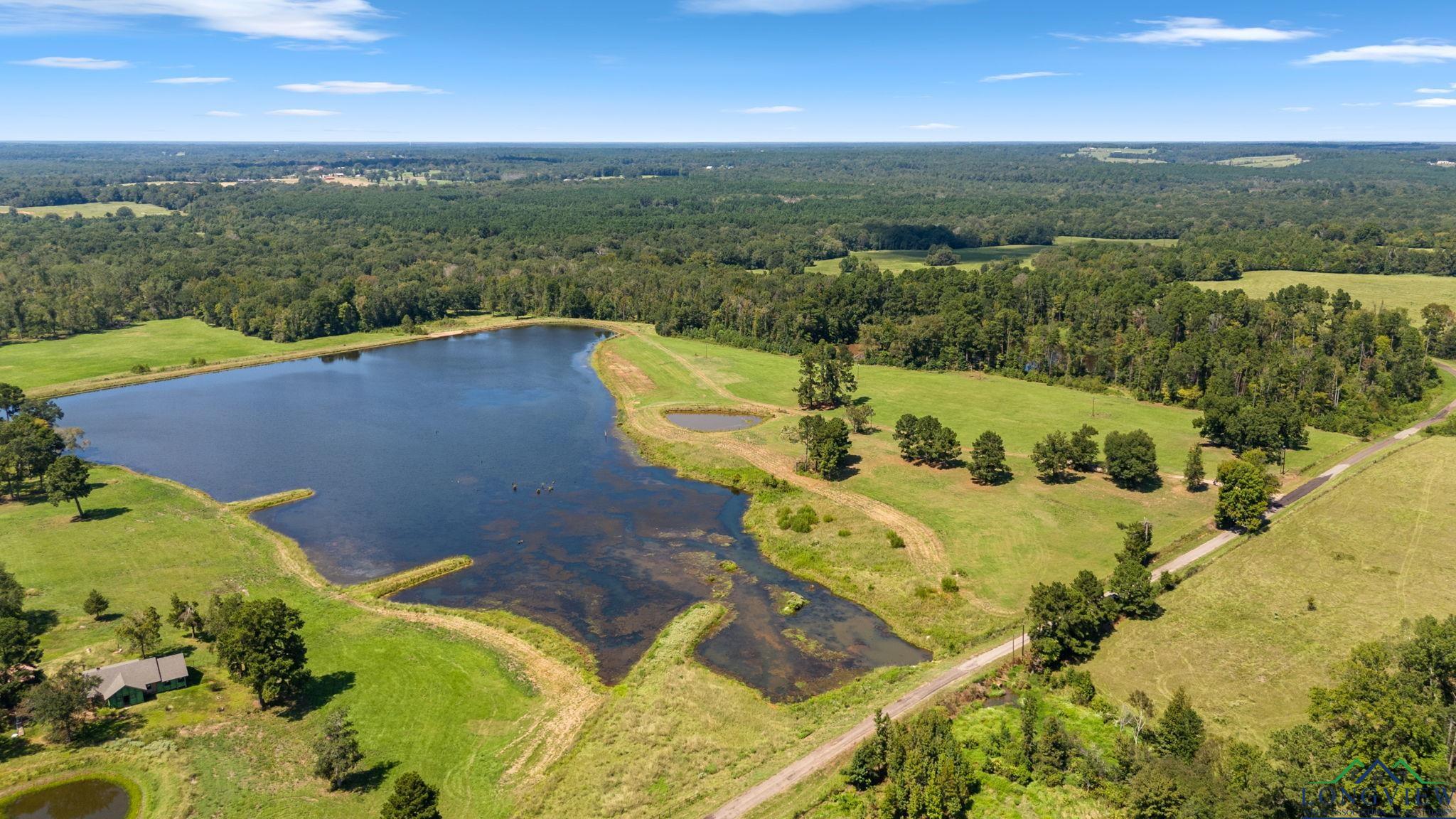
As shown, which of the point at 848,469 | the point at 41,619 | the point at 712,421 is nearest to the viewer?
the point at 41,619

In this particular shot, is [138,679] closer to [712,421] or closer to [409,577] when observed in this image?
[409,577]

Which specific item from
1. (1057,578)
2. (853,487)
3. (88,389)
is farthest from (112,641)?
(88,389)

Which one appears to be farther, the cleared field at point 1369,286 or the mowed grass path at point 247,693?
the cleared field at point 1369,286

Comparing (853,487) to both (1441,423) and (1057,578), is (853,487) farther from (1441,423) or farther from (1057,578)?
(1441,423)

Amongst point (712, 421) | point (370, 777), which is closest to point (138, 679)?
point (370, 777)

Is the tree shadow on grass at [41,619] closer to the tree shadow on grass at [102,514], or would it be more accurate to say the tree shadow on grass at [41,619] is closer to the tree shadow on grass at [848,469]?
the tree shadow on grass at [102,514]

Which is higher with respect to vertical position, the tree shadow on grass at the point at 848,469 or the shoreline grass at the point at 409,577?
the tree shadow on grass at the point at 848,469

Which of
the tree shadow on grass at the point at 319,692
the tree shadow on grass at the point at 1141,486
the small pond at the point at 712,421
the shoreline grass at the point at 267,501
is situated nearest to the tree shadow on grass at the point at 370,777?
the tree shadow on grass at the point at 319,692
